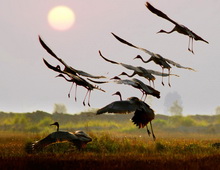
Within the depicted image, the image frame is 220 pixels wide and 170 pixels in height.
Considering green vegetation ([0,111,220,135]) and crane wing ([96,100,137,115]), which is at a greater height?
green vegetation ([0,111,220,135])

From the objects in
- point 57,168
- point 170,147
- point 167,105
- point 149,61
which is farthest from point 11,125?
point 167,105

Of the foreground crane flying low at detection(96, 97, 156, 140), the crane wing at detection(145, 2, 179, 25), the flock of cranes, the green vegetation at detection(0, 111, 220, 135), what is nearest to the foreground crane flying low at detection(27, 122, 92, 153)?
the flock of cranes

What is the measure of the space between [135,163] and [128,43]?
9.18 ft

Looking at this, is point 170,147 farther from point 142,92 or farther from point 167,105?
point 167,105


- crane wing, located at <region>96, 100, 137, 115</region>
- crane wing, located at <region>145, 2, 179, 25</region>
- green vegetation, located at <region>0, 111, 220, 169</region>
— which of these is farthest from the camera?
green vegetation, located at <region>0, 111, 220, 169</region>

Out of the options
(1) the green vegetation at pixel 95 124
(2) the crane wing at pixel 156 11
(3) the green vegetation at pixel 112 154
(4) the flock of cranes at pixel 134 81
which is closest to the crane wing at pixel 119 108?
(4) the flock of cranes at pixel 134 81

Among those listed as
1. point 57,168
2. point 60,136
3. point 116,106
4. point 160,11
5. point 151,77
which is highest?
point 160,11

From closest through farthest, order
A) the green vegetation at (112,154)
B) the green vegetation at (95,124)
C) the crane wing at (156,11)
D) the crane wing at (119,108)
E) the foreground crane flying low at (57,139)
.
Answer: the crane wing at (119,108)
the crane wing at (156,11)
the foreground crane flying low at (57,139)
the green vegetation at (112,154)
the green vegetation at (95,124)

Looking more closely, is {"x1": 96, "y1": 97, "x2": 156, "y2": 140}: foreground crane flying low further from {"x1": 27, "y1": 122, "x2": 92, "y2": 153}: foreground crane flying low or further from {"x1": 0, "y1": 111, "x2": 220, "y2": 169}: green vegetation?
{"x1": 27, "y1": 122, "x2": 92, "y2": 153}: foreground crane flying low

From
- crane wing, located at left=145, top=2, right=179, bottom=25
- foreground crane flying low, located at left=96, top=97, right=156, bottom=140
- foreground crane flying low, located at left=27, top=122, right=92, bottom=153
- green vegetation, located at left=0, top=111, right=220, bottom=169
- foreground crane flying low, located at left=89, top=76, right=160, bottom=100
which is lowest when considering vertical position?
green vegetation, located at left=0, top=111, right=220, bottom=169

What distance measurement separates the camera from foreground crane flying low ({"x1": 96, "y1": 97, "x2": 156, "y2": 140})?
275cm

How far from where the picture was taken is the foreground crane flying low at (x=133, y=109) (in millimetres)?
2746

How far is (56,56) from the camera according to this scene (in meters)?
2.66

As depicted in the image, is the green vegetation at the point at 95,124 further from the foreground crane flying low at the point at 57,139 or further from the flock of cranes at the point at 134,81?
the flock of cranes at the point at 134,81
